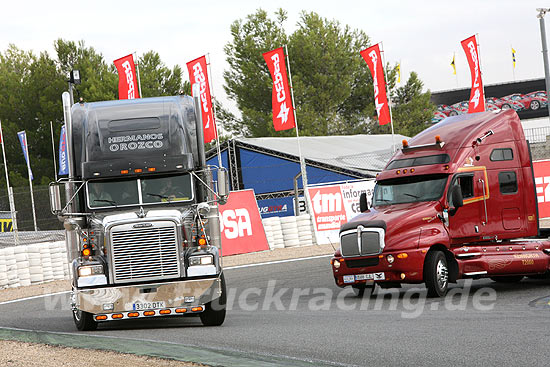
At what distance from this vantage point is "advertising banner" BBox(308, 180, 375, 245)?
28.2 m

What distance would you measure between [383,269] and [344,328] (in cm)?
307

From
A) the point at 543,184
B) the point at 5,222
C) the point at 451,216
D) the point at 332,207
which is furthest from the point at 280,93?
the point at 451,216

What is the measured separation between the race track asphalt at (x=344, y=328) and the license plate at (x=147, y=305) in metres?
0.38

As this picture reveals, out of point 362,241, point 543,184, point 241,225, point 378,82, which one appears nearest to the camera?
point 362,241

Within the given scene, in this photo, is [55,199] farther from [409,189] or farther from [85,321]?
[409,189]

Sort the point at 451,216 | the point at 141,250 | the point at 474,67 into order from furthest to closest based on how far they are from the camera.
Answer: the point at 474,67
the point at 451,216
the point at 141,250

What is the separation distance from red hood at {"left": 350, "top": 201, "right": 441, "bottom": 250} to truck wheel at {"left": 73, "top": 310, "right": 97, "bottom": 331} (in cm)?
498

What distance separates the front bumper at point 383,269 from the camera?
46.0 ft

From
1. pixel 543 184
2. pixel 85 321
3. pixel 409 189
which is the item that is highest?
pixel 409 189

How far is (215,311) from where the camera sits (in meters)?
12.1

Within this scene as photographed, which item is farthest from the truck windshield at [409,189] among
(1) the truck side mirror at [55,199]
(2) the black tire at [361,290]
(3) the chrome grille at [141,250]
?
(1) the truck side mirror at [55,199]

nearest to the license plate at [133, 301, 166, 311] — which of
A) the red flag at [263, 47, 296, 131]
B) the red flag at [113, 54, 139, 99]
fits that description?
the red flag at [263, 47, 296, 131]

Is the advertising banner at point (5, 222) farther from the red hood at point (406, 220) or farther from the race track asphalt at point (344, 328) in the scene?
the red hood at point (406, 220)

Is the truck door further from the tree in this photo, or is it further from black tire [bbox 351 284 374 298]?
the tree
